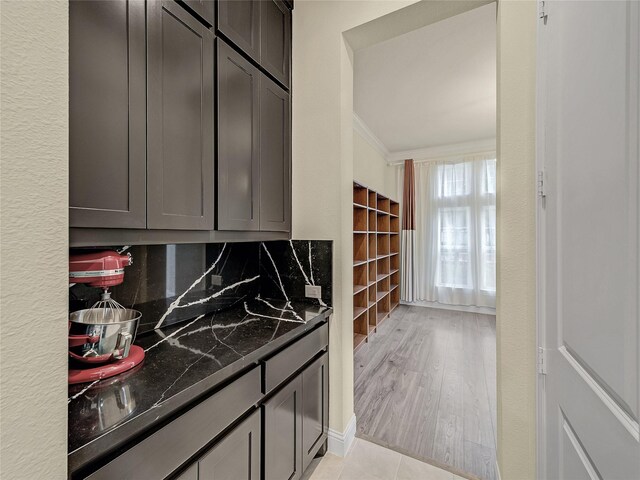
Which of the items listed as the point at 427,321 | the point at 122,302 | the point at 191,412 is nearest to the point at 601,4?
the point at 191,412

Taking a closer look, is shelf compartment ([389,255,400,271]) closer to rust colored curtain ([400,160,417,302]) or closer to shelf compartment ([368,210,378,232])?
rust colored curtain ([400,160,417,302])

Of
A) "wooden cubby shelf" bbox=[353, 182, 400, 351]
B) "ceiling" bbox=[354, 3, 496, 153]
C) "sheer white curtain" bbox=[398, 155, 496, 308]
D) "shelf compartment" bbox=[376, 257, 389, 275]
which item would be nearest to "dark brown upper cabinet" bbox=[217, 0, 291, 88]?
"ceiling" bbox=[354, 3, 496, 153]

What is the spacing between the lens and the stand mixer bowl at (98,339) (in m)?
0.88

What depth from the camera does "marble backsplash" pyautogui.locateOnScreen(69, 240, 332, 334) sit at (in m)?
1.32

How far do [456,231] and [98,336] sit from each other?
17.4ft

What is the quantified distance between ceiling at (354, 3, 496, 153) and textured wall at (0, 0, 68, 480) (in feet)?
8.30

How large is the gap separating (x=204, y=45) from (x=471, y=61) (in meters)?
2.54

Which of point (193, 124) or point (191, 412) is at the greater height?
point (193, 124)

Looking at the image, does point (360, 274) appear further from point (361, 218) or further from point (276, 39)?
point (276, 39)

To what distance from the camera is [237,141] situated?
142 centimetres

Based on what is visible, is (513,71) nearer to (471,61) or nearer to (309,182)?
(309,182)

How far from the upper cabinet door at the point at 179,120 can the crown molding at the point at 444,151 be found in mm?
4808

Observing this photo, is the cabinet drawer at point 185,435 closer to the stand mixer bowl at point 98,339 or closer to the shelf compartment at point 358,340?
the stand mixer bowl at point 98,339

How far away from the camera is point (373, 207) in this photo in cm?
428
